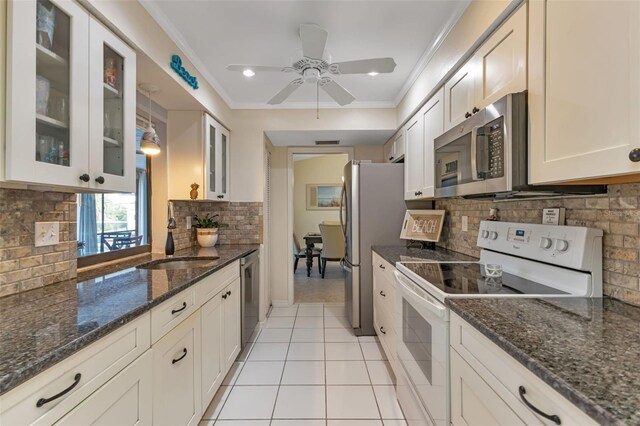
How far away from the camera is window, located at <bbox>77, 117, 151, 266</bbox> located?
2.00 m

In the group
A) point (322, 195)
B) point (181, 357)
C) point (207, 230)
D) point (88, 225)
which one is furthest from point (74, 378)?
point (322, 195)

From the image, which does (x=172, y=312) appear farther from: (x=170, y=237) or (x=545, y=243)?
(x=545, y=243)

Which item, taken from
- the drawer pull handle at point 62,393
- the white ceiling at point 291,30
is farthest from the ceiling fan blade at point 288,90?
the drawer pull handle at point 62,393

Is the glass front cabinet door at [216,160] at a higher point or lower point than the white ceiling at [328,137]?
lower

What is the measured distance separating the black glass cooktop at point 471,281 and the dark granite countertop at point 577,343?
116mm

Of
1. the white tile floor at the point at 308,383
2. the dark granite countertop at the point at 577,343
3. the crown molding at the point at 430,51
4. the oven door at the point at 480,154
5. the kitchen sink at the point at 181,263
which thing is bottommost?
the white tile floor at the point at 308,383

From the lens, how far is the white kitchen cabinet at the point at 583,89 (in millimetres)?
805

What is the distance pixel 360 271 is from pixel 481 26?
213cm

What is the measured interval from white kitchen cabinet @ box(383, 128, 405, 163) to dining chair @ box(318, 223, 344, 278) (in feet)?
6.57

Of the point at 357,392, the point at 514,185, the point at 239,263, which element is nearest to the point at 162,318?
the point at 239,263

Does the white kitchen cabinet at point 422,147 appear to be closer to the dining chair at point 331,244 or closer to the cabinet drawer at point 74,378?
the cabinet drawer at point 74,378

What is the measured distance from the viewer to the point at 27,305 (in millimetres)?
1069

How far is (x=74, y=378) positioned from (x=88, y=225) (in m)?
1.65

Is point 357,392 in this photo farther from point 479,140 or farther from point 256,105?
point 256,105
